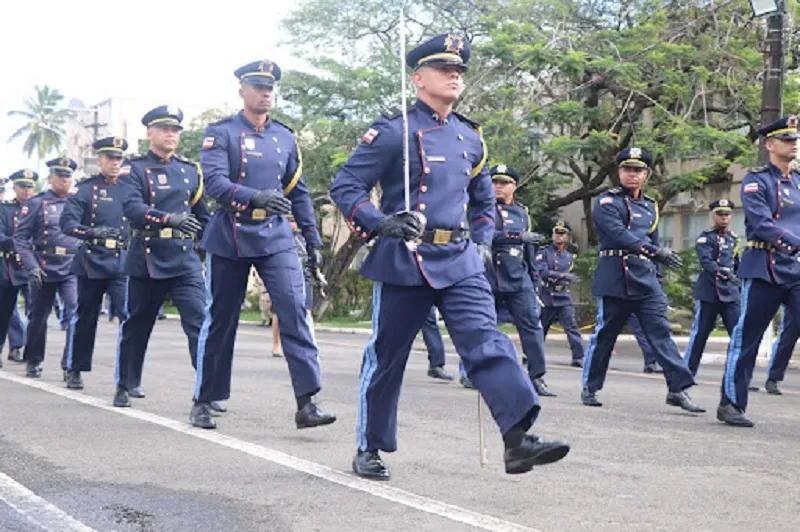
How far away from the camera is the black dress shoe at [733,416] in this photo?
8.80 meters

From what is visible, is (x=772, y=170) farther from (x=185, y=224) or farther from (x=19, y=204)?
(x=19, y=204)

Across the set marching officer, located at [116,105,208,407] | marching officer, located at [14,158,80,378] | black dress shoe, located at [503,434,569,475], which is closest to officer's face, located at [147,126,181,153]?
marching officer, located at [116,105,208,407]

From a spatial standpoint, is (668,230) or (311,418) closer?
(311,418)

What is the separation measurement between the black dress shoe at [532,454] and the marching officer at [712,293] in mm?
7347

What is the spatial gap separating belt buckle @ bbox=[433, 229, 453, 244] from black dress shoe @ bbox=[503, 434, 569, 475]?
110cm

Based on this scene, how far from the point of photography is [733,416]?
8820 millimetres

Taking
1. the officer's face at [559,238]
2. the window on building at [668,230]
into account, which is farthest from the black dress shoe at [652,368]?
the window on building at [668,230]

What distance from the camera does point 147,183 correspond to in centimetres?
→ 923

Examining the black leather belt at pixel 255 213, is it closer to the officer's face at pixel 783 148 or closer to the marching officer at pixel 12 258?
the officer's face at pixel 783 148

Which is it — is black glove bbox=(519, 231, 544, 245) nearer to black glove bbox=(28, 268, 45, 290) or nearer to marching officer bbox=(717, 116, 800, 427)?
marching officer bbox=(717, 116, 800, 427)

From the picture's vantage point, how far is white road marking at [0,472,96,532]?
16.3ft

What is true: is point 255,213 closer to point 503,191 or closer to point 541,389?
point 541,389

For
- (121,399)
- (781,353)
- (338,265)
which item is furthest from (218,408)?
(338,265)

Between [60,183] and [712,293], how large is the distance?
22.6 feet
